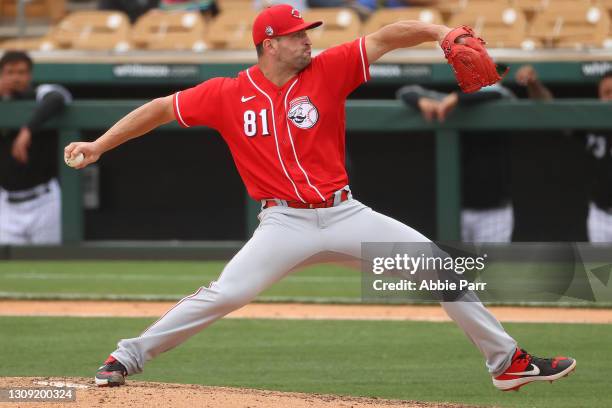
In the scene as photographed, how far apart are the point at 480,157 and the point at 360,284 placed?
6.09 feet

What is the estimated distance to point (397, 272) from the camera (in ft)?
15.5

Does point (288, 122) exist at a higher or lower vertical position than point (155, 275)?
higher

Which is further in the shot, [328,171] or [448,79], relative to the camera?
[448,79]

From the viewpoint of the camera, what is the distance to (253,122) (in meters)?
4.79

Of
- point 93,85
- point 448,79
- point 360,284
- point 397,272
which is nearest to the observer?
point 397,272

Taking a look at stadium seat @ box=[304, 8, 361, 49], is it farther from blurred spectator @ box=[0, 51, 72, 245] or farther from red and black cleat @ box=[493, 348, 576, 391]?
red and black cleat @ box=[493, 348, 576, 391]

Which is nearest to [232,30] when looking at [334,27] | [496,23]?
[334,27]

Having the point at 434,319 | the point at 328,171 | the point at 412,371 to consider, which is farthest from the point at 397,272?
the point at 434,319

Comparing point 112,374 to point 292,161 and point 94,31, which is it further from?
point 94,31

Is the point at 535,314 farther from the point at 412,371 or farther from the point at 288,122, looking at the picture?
the point at 288,122

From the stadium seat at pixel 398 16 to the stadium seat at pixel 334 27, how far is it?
137mm

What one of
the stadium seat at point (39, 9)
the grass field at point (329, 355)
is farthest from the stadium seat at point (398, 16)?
the stadium seat at point (39, 9)

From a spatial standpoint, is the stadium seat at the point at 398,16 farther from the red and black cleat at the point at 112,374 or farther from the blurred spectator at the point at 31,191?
the red and black cleat at the point at 112,374

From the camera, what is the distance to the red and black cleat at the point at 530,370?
4730 millimetres
